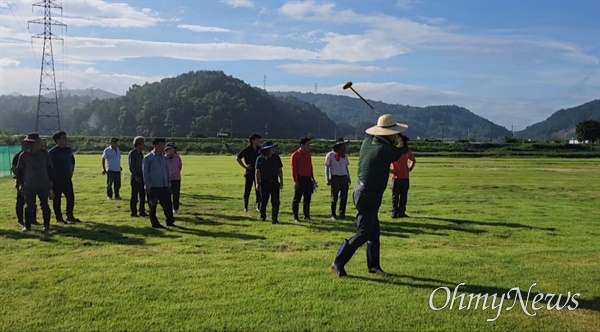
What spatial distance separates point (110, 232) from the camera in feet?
37.4

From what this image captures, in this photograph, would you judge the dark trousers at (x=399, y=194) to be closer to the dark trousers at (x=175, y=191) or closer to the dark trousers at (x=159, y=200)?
the dark trousers at (x=159, y=200)

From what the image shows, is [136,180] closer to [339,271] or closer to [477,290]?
[339,271]

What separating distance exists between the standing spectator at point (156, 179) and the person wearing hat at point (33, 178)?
2090 millimetres

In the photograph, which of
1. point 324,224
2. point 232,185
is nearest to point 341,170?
point 324,224

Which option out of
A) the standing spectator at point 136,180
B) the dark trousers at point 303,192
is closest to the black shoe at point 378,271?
the dark trousers at point 303,192

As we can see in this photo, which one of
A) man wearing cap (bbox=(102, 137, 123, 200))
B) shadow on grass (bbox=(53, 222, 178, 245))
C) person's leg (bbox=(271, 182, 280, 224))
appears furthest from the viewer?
man wearing cap (bbox=(102, 137, 123, 200))

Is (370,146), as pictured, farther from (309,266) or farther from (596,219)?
(596,219)

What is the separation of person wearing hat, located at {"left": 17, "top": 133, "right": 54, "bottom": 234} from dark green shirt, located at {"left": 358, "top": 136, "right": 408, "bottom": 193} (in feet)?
24.3

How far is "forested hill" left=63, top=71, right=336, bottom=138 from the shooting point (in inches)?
5172

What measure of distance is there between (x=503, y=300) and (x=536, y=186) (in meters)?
19.9

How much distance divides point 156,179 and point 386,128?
6.33m

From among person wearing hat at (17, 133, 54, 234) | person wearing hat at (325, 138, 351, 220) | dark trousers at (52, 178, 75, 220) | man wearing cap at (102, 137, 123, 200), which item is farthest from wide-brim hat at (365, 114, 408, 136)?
man wearing cap at (102, 137, 123, 200)

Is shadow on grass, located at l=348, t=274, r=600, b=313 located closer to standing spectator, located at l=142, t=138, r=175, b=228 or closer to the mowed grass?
the mowed grass

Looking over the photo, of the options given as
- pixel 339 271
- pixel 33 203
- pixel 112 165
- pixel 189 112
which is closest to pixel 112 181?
pixel 112 165
